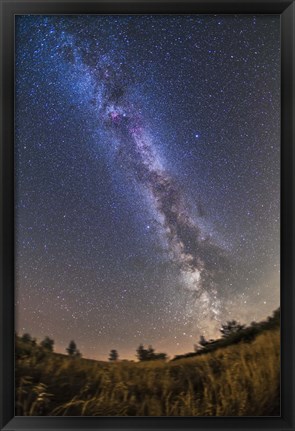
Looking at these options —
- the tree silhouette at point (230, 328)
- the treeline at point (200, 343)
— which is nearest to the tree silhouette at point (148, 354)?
the treeline at point (200, 343)

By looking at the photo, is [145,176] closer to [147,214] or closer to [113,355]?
[147,214]

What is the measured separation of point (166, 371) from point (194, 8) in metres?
1.13

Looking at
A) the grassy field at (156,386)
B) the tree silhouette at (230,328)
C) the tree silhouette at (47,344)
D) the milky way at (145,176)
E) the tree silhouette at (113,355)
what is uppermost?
the milky way at (145,176)

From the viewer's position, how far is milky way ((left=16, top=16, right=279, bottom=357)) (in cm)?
125

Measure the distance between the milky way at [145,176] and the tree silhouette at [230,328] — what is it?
0.9 inches

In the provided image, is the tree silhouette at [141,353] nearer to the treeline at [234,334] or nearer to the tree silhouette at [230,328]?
the treeline at [234,334]

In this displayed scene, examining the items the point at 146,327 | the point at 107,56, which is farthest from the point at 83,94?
the point at 146,327

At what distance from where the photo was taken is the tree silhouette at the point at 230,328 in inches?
49.0

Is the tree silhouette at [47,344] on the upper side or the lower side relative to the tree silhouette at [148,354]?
upper

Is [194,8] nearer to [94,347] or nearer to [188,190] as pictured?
[188,190]

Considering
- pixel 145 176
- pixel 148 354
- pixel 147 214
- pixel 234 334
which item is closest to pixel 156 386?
pixel 148 354

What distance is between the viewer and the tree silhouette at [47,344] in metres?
1.24

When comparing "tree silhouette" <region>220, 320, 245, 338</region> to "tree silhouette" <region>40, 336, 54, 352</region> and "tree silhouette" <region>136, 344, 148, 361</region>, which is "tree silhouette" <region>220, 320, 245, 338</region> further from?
"tree silhouette" <region>40, 336, 54, 352</region>

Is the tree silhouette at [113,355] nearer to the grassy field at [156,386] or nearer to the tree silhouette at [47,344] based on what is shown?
the grassy field at [156,386]
